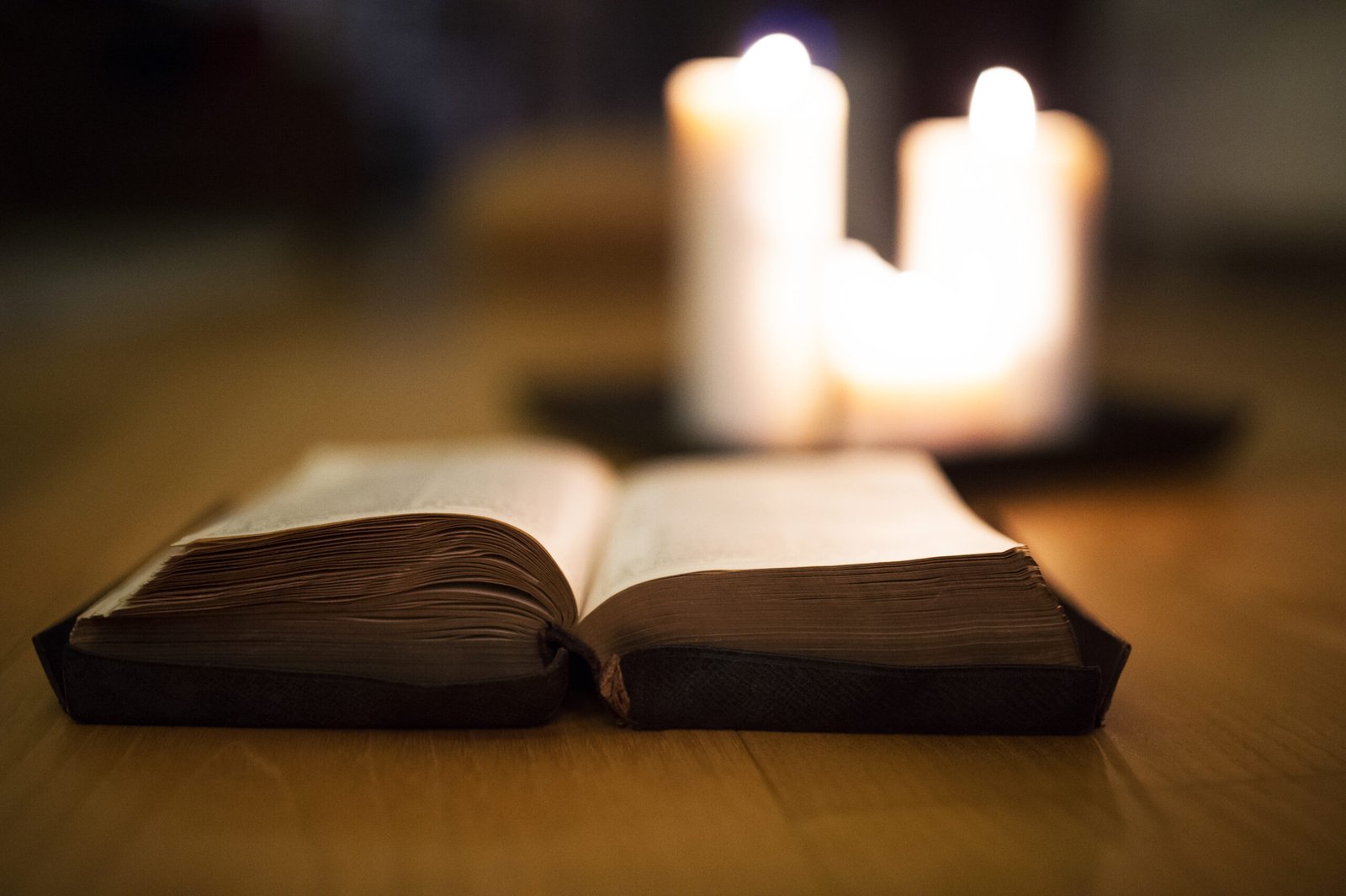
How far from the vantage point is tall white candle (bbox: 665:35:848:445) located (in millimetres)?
843

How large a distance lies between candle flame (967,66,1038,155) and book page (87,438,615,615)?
1.47 ft

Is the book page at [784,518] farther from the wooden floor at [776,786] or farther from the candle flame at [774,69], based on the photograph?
the candle flame at [774,69]

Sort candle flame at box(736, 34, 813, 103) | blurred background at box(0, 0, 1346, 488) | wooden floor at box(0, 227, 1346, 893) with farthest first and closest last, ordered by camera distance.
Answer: blurred background at box(0, 0, 1346, 488) → candle flame at box(736, 34, 813, 103) → wooden floor at box(0, 227, 1346, 893)

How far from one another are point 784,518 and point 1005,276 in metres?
0.46

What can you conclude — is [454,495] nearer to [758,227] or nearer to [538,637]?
[538,637]

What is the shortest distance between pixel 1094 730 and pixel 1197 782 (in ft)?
0.16

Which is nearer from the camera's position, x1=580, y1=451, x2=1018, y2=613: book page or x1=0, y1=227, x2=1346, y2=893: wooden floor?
x1=0, y1=227, x2=1346, y2=893: wooden floor

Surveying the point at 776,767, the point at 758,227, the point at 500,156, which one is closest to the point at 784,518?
the point at 776,767

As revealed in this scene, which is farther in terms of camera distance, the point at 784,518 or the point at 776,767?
the point at 784,518

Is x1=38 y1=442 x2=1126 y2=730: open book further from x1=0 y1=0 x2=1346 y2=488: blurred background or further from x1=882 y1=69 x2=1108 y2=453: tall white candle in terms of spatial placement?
x1=0 y1=0 x2=1346 y2=488: blurred background

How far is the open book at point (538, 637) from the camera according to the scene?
42 cm

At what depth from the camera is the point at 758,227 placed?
2.83 feet

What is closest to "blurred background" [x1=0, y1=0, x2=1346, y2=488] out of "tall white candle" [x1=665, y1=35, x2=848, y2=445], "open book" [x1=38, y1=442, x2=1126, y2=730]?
"tall white candle" [x1=665, y1=35, x2=848, y2=445]

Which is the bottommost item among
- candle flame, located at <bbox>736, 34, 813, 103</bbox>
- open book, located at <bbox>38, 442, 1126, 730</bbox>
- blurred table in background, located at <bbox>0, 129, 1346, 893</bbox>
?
blurred table in background, located at <bbox>0, 129, 1346, 893</bbox>
